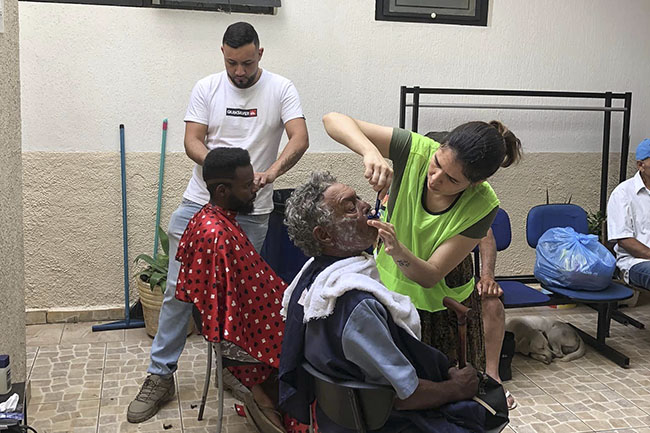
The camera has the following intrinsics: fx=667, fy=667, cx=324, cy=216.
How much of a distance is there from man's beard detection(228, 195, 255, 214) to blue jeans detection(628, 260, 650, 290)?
7.60ft

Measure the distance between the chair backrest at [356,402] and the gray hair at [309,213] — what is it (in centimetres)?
34

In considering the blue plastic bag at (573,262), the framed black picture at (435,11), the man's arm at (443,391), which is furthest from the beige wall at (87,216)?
the man's arm at (443,391)

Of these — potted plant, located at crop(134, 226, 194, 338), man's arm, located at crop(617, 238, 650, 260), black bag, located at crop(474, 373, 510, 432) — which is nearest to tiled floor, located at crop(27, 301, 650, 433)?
potted plant, located at crop(134, 226, 194, 338)

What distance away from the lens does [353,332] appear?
1.63 m

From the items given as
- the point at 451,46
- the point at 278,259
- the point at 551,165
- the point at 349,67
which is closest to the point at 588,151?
the point at 551,165

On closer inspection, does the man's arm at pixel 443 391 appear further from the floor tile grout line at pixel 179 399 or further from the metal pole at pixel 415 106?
the metal pole at pixel 415 106

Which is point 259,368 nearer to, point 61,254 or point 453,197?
point 453,197

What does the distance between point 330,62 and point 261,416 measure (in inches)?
91.1

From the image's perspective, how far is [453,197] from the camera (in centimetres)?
204

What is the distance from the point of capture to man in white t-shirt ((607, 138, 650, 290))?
3.82m

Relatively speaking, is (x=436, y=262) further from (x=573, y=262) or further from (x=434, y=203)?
(x=573, y=262)

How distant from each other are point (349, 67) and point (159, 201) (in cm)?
143

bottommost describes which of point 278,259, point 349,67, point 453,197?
point 278,259

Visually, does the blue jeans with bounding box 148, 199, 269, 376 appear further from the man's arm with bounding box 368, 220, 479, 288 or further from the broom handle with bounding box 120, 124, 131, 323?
the man's arm with bounding box 368, 220, 479, 288
